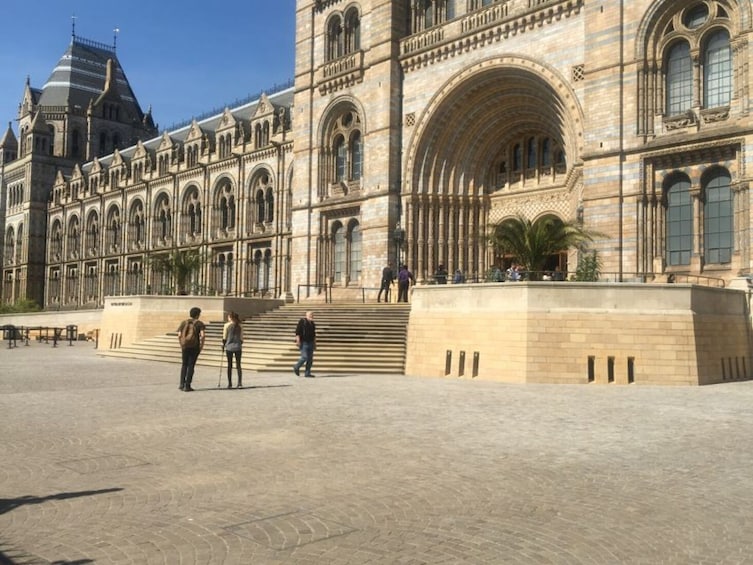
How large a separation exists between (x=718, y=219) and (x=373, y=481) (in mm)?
19353

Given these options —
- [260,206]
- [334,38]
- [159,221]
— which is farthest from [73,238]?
[334,38]

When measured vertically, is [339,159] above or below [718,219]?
above

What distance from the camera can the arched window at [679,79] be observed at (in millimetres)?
23578

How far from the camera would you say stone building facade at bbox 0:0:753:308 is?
76.1 ft

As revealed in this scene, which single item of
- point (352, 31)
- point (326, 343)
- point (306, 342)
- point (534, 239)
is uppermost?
point (352, 31)

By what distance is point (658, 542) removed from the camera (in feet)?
19.0

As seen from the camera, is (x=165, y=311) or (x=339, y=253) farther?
(x=339, y=253)

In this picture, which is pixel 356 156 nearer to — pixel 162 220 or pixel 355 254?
pixel 355 254

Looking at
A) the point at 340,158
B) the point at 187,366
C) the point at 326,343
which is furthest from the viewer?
the point at 340,158

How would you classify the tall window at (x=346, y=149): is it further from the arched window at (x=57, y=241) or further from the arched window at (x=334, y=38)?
the arched window at (x=57, y=241)

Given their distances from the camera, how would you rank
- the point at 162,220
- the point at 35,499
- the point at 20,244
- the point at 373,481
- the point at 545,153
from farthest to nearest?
the point at 20,244 → the point at 162,220 → the point at 545,153 → the point at 373,481 → the point at 35,499

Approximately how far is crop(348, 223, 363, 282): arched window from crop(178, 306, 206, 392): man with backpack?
18.2 meters

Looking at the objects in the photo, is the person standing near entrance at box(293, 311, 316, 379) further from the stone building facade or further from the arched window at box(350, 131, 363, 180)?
the arched window at box(350, 131, 363, 180)

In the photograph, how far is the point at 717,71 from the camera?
75.7 ft
